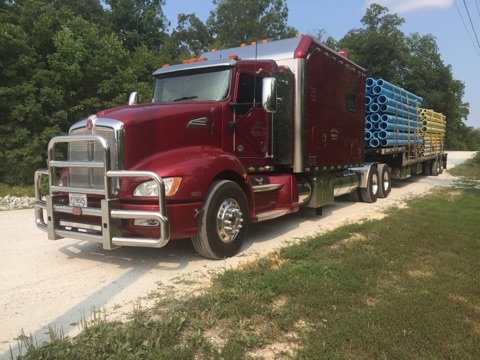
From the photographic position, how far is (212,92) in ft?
18.9

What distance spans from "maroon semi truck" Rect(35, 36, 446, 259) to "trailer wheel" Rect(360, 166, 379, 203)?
8.77 ft

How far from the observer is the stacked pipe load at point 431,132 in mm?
16703

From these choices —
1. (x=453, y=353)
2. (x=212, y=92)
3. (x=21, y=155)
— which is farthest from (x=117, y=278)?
(x=21, y=155)

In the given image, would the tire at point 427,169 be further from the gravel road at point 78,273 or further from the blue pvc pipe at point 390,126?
the gravel road at point 78,273

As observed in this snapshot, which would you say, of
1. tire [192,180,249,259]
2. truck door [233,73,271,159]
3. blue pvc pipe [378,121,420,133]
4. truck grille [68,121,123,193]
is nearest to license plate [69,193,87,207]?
truck grille [68,121,123,193]

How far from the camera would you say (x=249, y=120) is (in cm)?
614

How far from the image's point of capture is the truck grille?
4504mm

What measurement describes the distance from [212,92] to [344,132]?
400cm

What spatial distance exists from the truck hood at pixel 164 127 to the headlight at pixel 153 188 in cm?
30

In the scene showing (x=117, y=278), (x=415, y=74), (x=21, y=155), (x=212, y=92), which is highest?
(x=415, y=74)

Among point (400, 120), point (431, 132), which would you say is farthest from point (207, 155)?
point (431, 132)

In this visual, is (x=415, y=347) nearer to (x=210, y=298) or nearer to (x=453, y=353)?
(x=453, y=353)

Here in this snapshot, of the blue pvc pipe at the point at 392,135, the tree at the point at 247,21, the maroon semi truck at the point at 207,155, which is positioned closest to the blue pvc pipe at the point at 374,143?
the blue pvc pipe at the point at 392,135

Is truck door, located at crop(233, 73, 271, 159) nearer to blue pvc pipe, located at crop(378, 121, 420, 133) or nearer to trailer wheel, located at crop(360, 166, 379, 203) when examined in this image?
trailer wheel, located at crop(360, 166, 379, 203)
